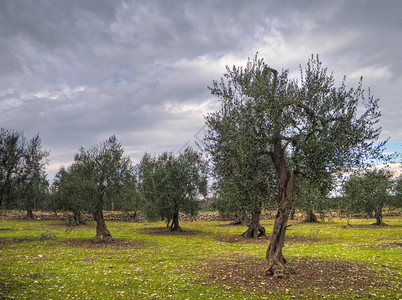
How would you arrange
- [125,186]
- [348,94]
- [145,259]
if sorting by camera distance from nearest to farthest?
[348,94], [145,259], [125,186]

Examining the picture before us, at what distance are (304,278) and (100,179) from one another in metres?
25.3

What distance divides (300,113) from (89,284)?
627 inches

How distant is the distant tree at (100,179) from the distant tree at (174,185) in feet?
32.0

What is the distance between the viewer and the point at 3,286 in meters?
15.1

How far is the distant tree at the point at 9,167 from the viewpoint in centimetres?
3806

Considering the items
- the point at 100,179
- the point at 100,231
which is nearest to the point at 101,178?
the point at 100,179

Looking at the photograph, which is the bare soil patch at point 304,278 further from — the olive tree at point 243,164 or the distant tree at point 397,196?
the distant tree at point 397,196

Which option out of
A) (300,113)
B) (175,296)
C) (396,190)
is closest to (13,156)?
(175,296)

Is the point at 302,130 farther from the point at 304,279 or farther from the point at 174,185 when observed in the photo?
the point at 174,185

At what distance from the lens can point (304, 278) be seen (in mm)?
16281

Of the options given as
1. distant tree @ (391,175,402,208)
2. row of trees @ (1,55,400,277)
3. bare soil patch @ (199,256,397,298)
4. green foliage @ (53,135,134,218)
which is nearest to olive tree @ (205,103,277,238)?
row of trees @ (1,55,400,277)

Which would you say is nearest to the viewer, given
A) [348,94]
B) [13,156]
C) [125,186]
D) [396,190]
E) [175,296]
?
[175,296]

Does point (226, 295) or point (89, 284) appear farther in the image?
point (89, 284)

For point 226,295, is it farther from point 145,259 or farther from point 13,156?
point 13,156
